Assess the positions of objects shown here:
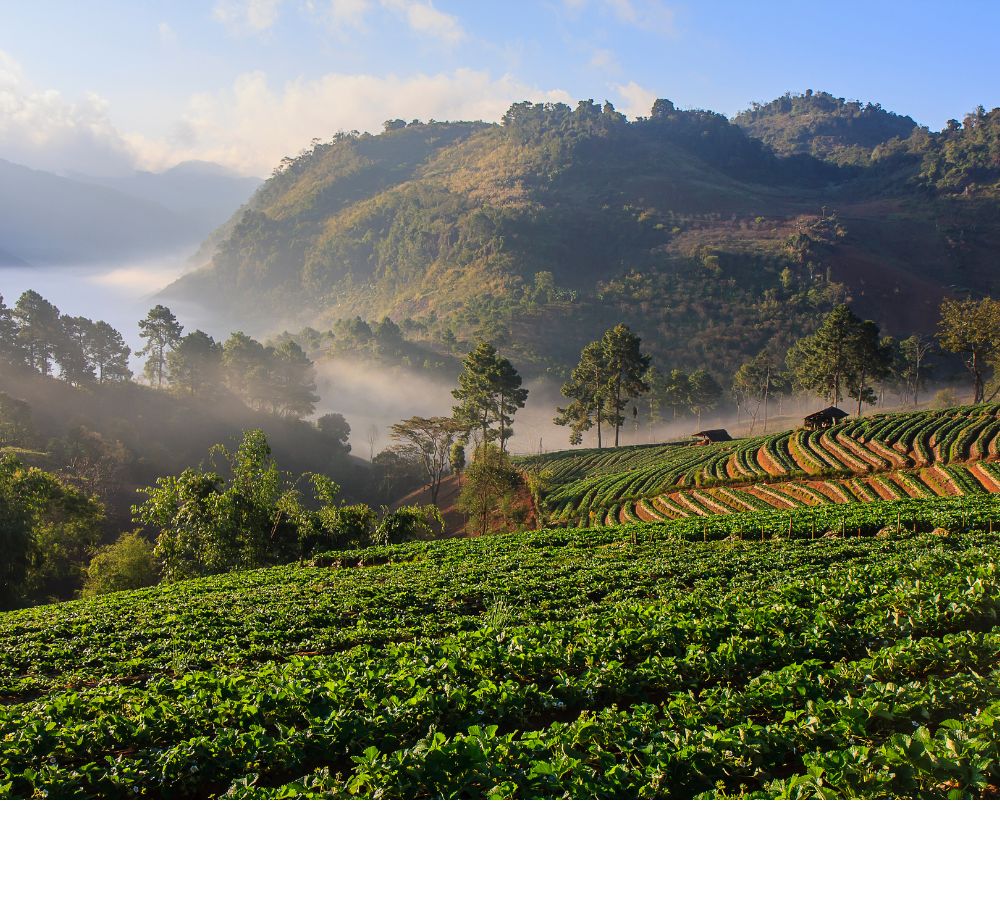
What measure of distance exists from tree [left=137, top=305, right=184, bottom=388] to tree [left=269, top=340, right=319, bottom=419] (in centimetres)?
1258

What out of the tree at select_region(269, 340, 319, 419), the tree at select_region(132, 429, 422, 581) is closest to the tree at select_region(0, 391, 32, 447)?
the tree at select_region(132, 429, 422, 581)

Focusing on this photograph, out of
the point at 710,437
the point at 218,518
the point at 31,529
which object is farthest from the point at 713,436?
the point at 31,529

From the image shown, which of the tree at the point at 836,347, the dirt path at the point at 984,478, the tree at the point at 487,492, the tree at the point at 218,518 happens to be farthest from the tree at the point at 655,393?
the tree at the point at 218,518

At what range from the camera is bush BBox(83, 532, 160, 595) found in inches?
1267

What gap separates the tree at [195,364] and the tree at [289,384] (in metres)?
7.20

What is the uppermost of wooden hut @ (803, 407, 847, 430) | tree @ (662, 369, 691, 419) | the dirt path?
tree @ (662, 369, 691, 419)

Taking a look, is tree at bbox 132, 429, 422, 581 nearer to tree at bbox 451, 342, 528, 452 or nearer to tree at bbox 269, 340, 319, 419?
tree at bbox 451, 342, 528, 452

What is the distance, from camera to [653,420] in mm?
99938

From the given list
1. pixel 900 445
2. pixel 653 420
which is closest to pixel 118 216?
pixel 653 420

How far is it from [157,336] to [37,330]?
16.6 m

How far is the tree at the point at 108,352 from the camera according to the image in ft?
259
